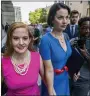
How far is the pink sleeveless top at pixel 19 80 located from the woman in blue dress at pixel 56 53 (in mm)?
146

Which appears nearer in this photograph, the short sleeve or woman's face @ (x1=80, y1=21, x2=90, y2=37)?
the short sleeve

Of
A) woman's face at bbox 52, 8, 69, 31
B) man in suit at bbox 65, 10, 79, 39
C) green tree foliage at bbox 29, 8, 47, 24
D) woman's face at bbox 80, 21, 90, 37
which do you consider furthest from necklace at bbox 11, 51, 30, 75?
green tree foliage at bbox 29, 8, 47, 24

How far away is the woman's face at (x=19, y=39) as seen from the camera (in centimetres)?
193

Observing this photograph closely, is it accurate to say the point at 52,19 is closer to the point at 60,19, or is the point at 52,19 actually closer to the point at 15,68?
the point at 60,19

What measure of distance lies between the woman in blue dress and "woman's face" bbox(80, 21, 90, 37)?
0.45 meters

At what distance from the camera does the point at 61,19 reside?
7.14 ft

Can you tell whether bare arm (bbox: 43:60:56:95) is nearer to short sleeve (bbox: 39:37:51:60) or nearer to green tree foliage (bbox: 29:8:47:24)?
short sleeve (bbox: 39:37:51:60)

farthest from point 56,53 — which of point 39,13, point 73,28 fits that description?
point 39,13

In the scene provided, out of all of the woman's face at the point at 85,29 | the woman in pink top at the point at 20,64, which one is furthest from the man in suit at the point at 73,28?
the woman in pink top at the point at 20,64

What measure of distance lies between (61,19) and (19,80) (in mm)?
645

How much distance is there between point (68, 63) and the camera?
2.36 metres

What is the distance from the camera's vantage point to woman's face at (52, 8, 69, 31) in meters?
2.17

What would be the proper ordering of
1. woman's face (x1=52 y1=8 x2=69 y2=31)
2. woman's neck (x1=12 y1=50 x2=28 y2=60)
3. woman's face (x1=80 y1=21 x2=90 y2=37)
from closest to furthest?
woman's neck (x1=12 y1=50 x2=28 y2=60) < woman's face (x1=52 y1=8 x2=69 y2=31) < woman's face (x1=80 y1=21 x2=90 y2=37)

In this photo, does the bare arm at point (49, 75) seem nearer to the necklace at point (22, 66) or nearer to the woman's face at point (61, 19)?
the necklace at point (22, 66)
